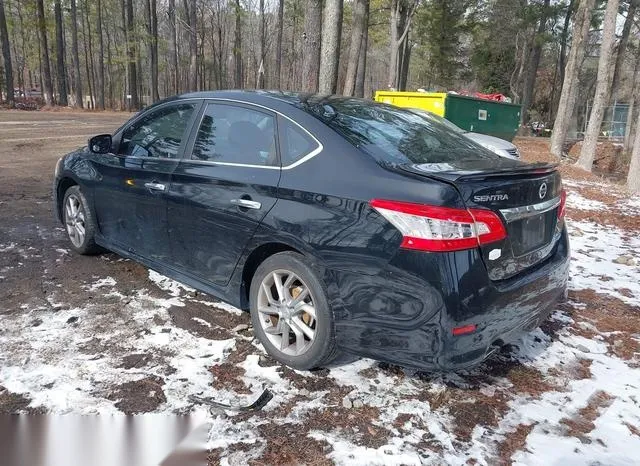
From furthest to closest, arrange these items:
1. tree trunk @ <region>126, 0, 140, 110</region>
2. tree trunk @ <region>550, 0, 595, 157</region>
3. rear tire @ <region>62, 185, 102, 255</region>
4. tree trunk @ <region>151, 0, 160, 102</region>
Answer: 1. tree trunk @ <region>126, 0, 140, 110</region>
2. tree trunk @ <region>151, 0, 160, 102</region>
3. tree trunk @ <region>550, 0, 595, 157</region>
4. rear tire @ <region>62, 185, 102, 255</region>

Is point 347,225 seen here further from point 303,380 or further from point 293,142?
point 303,380

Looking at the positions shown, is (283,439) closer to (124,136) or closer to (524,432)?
(524,432)

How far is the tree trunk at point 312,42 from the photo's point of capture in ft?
32.4

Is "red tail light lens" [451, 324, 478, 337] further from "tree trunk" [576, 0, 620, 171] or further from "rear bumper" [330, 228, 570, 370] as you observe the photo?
"tree trunk" [576, 0, 620, 171]

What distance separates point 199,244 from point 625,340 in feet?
10.4

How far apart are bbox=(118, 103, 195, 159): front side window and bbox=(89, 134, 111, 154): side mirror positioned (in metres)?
0.18

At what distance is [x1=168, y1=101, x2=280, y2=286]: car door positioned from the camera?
123 inches

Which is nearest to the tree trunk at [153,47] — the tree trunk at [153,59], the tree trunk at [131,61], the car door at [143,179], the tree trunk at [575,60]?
the tree trunk at [153,59]

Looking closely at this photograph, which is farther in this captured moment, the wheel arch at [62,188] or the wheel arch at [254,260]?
the wheel arch at [62,188]

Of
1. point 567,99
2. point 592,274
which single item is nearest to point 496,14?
point 567,99

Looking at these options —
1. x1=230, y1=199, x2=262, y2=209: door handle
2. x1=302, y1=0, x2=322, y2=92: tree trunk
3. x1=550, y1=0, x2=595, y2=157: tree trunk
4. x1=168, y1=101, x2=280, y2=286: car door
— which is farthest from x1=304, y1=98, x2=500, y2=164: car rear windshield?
x1=550, y1=0, x2=595, y2=157: tree trunk

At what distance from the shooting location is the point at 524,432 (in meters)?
2.62

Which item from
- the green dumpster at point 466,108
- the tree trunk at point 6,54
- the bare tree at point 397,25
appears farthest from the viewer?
the tree trunk at point 6,54

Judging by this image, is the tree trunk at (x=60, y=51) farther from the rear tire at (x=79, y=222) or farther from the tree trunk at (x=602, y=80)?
the rear tire at (x=79, y=222)
